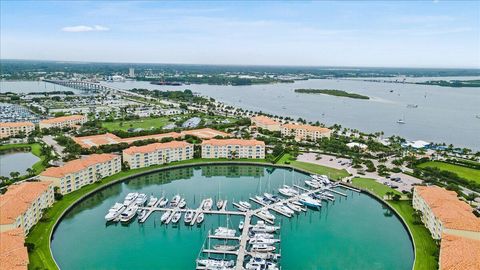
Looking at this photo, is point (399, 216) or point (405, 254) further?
point (399, 216)

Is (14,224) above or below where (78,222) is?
above

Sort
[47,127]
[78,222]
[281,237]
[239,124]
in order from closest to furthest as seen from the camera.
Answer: [281,237] < [78,222] < [47,127] < [239,124]

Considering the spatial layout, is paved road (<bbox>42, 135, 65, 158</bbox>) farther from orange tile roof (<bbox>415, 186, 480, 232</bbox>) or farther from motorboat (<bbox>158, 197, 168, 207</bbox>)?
orange tile roof (<bbox>415, 186, 480, 232</bbox>)

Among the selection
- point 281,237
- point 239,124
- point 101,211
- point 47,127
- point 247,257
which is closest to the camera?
point 247,257

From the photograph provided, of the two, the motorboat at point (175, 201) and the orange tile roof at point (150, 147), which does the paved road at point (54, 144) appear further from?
the motorboat at point (175, 201)

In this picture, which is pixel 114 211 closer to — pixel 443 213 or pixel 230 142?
pixel 230 142

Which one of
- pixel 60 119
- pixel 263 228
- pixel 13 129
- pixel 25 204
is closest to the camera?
pixel 25 204

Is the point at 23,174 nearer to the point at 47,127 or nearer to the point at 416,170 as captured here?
the point at 47,127

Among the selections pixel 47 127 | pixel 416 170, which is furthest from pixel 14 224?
pixel 47 127

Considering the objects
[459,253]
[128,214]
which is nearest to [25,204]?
[128,214]
